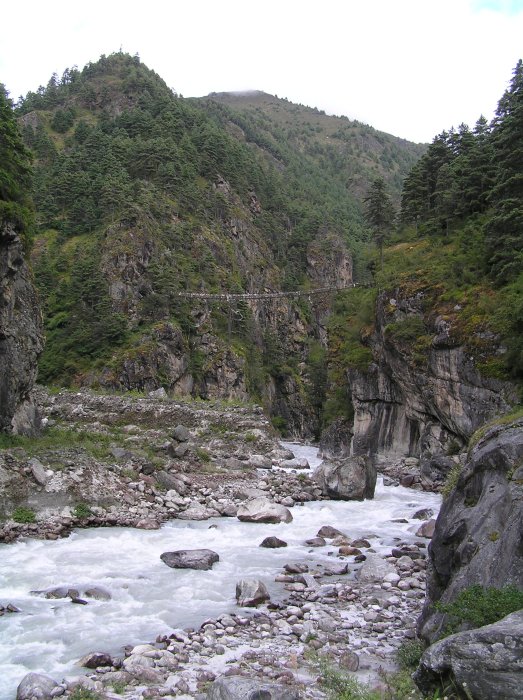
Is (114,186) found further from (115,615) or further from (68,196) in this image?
(115,615)

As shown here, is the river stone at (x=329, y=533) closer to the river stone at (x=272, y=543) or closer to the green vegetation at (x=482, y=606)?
the river stone at (x=272, y=543)

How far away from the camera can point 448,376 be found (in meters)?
30.7

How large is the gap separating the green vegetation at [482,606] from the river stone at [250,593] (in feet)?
16.0

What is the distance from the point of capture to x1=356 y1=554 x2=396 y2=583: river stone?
12.7m

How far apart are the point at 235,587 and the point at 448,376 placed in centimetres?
2176

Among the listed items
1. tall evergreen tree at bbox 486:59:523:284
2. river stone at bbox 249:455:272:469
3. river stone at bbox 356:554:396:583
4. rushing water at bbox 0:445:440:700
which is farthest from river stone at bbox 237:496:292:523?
tall evergreen tree at bbox 486:59:523:284

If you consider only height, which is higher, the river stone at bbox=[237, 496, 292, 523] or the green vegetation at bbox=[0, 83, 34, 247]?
the green vegetation at bbox=[0, 83, 34, 247]

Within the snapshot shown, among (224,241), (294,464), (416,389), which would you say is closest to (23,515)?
(294,464)

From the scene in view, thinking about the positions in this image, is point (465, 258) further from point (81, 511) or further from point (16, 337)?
point (81, 511)

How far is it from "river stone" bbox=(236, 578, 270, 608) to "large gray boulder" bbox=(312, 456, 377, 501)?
38.7ft

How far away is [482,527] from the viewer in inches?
328

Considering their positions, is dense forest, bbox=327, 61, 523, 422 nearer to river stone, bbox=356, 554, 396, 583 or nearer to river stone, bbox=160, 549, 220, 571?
river stone, bbox=356, 554, 396, 583

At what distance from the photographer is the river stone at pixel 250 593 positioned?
11102 mm

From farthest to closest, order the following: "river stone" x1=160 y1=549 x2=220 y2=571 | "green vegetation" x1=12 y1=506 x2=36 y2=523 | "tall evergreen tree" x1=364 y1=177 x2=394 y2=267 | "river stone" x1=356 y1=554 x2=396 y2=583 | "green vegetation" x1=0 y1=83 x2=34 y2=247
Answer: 1. "tall evergreen tree" x1=364 y1=177 x2=394 y2=267
2. "green vegetation" x1=0 y1=83 x2=34 y2=247
3. "green vegetation" x1=12 y1=506 x2=36 y2=523
4. "river stone" x1=160 y1=549 x2=220 y2=571
5. "river stone" x1=356 y1=554 x2=396 y2=583
